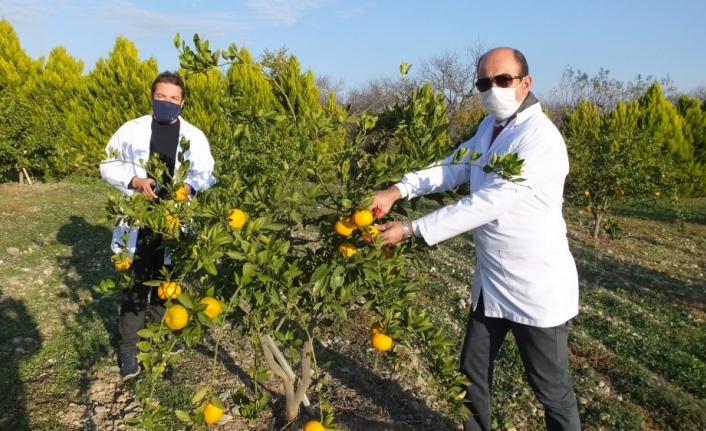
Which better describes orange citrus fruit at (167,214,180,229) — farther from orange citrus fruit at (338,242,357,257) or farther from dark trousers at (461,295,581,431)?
dark trousers at (461,295,581,431)

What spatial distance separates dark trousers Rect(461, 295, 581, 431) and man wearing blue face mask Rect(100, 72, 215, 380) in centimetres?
158

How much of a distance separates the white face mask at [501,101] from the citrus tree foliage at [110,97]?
11.5 m

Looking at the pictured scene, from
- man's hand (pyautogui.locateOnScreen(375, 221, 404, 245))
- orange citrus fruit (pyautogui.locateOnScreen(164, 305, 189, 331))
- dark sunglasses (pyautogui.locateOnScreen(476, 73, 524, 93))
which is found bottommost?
orange citrus fruit (pyautogui.locateOnScreen(164, 305, 189, 331))

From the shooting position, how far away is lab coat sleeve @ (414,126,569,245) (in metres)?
1.90

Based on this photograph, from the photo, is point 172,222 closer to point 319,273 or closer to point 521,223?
point 319,273

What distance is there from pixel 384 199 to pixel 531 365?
935 millimetres

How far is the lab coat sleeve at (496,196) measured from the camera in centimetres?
190

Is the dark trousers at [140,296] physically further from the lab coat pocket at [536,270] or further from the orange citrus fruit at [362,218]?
the lab coat pocket at [536,270]

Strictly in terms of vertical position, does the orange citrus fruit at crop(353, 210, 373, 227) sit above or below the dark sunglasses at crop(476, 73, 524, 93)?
below

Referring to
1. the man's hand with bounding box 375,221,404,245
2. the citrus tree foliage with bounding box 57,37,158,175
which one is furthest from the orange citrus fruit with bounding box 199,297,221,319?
the citrus tree foliage with bounding box 57,37,158,175

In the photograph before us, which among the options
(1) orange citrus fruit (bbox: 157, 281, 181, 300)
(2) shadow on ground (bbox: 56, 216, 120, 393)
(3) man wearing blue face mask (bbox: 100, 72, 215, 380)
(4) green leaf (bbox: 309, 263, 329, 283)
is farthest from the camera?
(2) shadow on ground (bbox: 56, 216, 120, 393)

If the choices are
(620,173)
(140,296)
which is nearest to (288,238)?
(140,296)

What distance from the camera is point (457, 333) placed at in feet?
13.2

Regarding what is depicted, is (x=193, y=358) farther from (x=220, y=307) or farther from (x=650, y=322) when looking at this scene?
(x=650, y=322)
